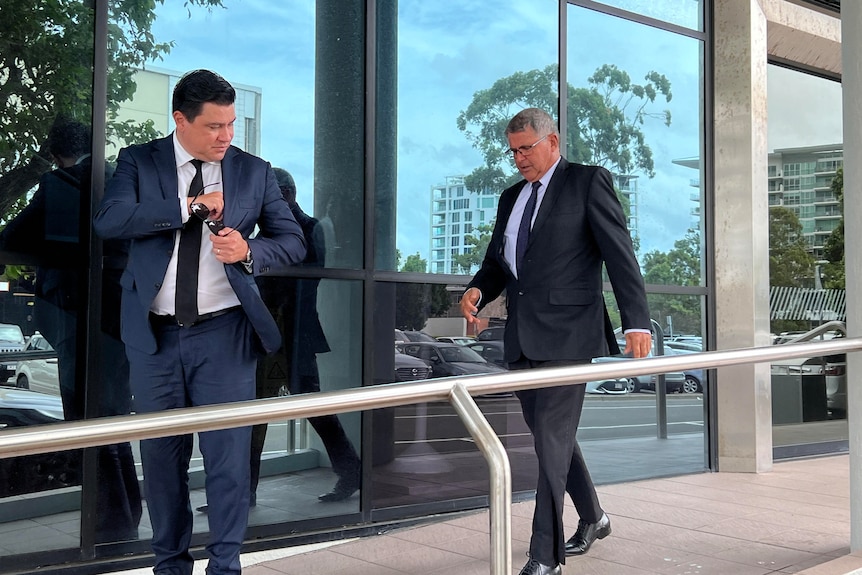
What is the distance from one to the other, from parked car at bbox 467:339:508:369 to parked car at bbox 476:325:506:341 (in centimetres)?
2

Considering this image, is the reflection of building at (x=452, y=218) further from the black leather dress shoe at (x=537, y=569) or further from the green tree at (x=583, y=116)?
the black leather dress shoe at (x=537, y=569)

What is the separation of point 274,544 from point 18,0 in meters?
2.28

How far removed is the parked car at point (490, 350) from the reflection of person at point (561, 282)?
120 centimetres

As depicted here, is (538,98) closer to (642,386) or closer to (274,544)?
(642,386)

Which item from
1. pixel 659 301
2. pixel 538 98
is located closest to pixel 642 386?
pixel 659 301

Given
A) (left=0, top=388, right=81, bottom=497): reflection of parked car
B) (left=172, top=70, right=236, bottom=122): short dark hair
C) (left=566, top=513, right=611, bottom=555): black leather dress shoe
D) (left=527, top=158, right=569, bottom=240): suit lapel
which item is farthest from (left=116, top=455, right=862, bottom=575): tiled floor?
(left=172, top=70, right=236, bottom=122): short dark hair

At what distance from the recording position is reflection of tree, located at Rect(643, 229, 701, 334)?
5816 millimetres

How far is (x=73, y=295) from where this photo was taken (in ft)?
11.5

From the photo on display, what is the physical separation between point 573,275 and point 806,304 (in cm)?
449

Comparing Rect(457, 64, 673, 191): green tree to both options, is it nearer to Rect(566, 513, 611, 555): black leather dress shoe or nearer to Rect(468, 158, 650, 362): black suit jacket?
Rect(468, 158, 650, 362): black suit jacket

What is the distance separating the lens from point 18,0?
341 cm

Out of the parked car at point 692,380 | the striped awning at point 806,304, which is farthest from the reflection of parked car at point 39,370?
the striped awning at point 806,304

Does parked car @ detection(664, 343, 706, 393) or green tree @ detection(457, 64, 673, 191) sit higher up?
green tree @ detection(457, 64, 673, 191)

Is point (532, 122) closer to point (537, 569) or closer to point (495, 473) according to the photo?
point (537, 569)
